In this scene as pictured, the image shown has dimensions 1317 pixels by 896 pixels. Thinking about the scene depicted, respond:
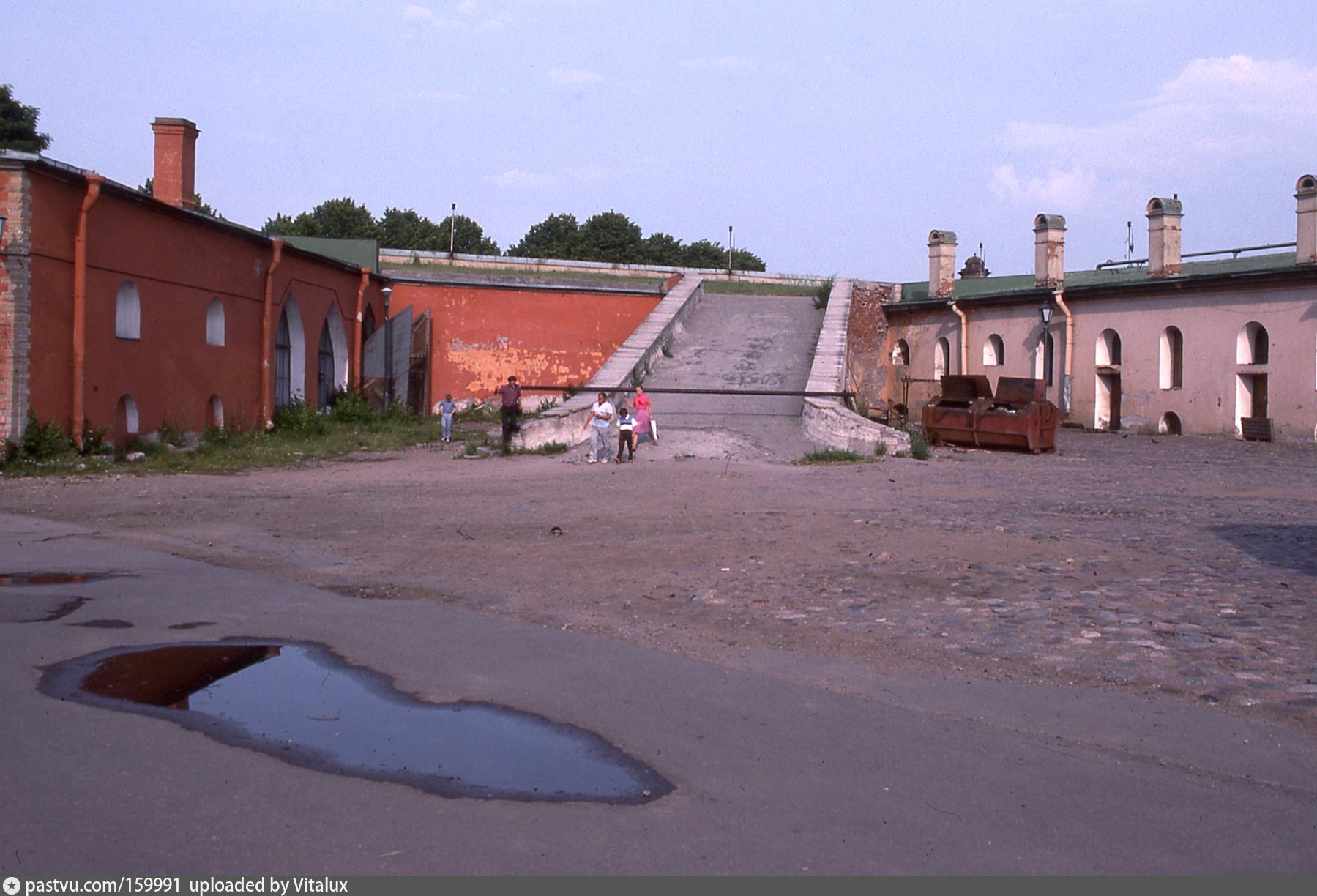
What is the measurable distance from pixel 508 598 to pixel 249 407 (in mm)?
17681

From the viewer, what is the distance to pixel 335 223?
74.0 m

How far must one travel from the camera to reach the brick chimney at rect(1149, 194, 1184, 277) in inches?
1163

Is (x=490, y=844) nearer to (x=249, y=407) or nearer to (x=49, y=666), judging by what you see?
(x=49, y=666)

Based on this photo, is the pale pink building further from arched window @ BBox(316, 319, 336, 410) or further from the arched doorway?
arched window @ BBox(316, 319, 336, 410)

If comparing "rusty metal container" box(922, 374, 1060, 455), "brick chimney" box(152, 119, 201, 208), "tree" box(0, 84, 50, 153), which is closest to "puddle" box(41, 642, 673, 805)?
"rusty metal container" box(922, 374, 1060, 455)

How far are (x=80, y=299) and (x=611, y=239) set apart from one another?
64039mm

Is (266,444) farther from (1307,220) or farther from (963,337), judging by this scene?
(1307,220)

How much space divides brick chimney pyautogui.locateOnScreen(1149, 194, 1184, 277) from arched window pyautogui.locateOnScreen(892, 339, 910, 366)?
8.92 m

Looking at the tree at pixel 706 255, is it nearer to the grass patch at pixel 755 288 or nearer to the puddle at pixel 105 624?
the grass patch at pixel 755 288

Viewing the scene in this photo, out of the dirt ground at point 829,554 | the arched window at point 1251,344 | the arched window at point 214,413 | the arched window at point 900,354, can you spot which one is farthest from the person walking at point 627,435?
the arched window at point 900,354

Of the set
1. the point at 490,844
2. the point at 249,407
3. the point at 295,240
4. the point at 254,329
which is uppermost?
the point at 295,240

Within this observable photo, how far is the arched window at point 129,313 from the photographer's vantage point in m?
19.7

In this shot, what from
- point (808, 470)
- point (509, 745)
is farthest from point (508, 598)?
point (808, 470)

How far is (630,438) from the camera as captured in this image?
2002 cm
